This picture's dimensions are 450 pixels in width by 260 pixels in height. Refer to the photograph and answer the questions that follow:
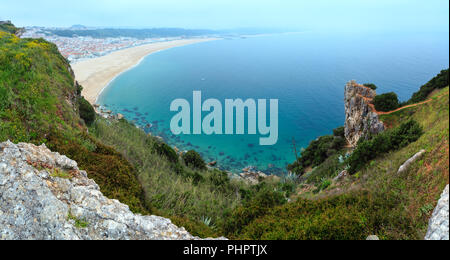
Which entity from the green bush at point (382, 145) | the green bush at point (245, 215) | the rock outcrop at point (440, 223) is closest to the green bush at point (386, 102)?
the green bush at point (382, 145)

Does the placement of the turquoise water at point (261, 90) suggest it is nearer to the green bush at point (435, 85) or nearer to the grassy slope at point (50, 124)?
the green bush at point (435, 85)

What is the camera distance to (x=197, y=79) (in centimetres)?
6344

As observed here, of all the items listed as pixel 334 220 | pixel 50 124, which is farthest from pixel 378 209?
pixel 50 124

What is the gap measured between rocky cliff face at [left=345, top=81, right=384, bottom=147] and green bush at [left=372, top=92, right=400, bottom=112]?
0.53 metres

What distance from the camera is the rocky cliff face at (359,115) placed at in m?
16.5

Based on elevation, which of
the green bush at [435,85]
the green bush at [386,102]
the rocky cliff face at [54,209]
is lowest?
the rocky cliff face at [54,209]

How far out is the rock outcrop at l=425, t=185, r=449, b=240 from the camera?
12.8 ft

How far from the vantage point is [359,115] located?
62.5 ft

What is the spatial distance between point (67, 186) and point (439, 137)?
12001 millimetres

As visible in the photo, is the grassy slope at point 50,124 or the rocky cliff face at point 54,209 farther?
the grassy slope at point 50,124

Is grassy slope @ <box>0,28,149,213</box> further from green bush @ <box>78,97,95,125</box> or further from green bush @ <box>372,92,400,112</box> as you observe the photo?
green bush @ <box>372,92,400,112</box>

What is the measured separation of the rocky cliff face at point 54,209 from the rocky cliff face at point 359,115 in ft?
55.0
